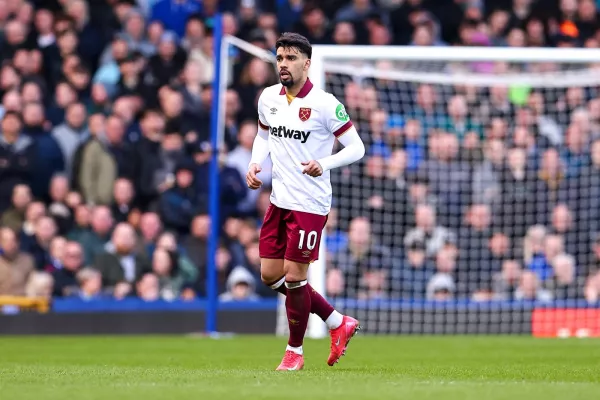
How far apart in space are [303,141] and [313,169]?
49 cm

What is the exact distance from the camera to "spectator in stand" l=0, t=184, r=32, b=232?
52.5ft

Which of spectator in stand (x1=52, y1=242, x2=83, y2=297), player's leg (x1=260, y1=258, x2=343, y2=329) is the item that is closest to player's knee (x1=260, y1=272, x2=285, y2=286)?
player's leg (x1=260, y1=258, x2=343, y2=329)

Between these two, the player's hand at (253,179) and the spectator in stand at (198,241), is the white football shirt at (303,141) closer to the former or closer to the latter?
the player's hand at (253,179)

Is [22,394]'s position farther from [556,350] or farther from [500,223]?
[500,223]

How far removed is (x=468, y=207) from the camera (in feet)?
53.8

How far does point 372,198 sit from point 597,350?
A: 5.09 meters

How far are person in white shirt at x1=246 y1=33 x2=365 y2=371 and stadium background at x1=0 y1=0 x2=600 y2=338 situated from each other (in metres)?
5.70

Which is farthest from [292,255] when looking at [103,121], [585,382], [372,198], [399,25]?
[399,25]

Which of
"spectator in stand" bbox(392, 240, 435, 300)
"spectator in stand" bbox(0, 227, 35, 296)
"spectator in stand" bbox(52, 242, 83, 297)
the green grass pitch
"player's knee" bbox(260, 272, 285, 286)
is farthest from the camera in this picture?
"spectator in stand" bbox(392, 240, 435, 300)

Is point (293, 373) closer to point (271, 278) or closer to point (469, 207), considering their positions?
point (271, 278)

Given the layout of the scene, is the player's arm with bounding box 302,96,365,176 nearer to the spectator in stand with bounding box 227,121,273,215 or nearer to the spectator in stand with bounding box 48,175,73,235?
the spectator in stand with bounding box 227,121,273,215

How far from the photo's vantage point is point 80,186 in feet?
54.3

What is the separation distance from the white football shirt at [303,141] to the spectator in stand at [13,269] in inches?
285

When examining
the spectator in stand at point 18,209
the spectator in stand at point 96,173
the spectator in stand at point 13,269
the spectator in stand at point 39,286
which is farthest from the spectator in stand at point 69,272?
the spectator in stand at point 96,173
